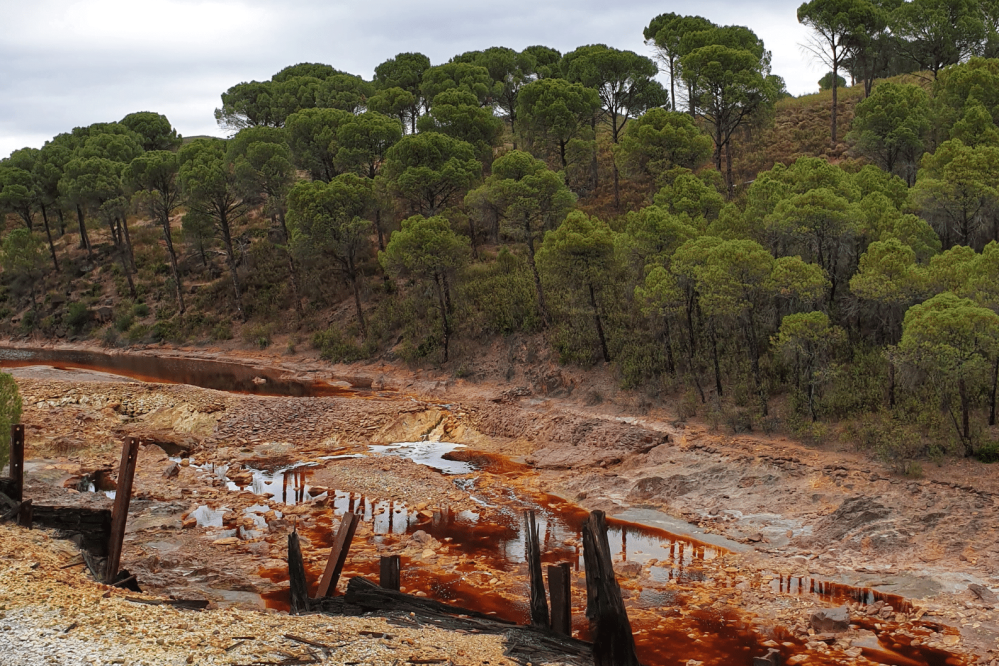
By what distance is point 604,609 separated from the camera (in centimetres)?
1017

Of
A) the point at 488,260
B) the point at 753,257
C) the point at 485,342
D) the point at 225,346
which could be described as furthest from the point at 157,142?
the point at 753,257

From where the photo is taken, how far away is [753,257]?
24.7 meters

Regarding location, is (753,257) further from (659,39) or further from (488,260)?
(659,39)

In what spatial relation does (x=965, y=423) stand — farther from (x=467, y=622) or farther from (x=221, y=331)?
(x=221, y=331)

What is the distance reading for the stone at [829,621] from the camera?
13.6m

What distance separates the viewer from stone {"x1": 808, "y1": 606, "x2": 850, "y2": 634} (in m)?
13.6

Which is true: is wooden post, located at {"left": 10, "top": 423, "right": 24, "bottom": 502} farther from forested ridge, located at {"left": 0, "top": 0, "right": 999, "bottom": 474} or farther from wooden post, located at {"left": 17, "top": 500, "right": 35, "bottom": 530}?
forested ridge, located at {"left": 0, "top": 0, "right": 999, "bottom": 474}

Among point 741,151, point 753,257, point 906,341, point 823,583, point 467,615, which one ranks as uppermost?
point 741,151

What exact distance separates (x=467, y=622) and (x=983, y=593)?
34.4 ft

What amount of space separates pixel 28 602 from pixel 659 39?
186 feet

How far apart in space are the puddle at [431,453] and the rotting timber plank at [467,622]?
41.7ft

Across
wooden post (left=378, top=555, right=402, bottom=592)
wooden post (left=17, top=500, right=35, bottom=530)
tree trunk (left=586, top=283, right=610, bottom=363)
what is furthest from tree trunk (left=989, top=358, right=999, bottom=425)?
wooden post (left=17, top=500, right=35, bottom=530)

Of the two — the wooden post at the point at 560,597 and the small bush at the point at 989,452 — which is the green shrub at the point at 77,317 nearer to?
the wooden post at the point at 560,597

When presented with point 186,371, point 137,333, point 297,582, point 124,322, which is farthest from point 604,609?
point 124,322
